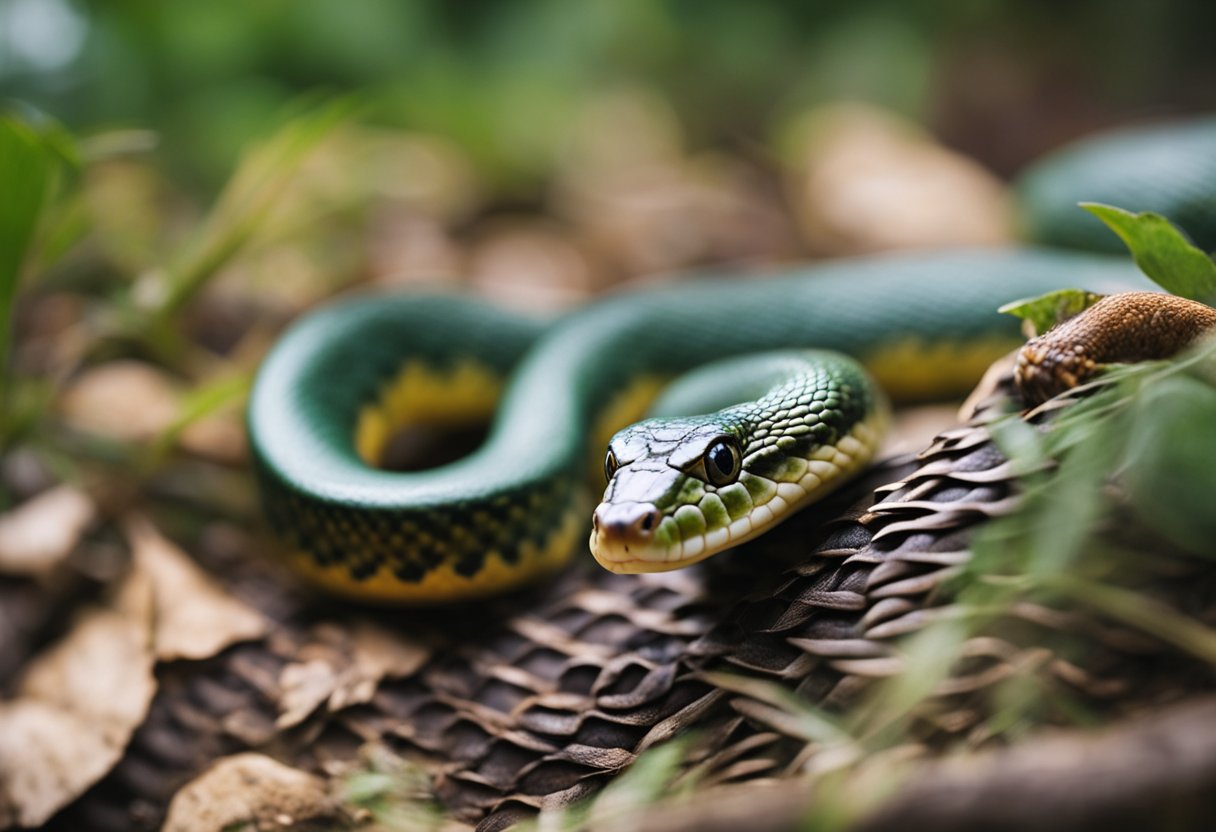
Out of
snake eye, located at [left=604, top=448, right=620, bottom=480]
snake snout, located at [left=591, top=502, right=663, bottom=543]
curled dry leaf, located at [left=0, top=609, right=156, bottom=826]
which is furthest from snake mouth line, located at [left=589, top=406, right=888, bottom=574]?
curled dry leaf, located at [left=0, top=609, right=156, bottom=826]

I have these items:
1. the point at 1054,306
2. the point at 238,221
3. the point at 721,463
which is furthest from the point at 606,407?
the point at 1054,306

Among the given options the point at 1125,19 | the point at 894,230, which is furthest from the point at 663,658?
the point at 1125,19

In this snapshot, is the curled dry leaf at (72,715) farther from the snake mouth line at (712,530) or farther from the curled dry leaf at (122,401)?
the snake mouth line at (712,530)

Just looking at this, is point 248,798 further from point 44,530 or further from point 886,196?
point 886,196

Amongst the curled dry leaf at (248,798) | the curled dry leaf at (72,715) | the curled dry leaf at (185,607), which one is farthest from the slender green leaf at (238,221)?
the curled dry leaf at (248,798)

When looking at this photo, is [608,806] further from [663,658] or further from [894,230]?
[894,230]
